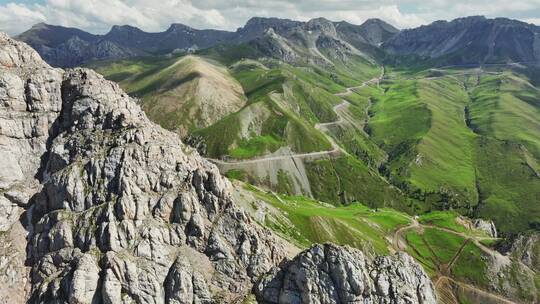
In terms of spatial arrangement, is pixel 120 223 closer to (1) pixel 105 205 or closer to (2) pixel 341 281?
(1) pixel 105 205

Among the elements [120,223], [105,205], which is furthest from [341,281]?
[105,205]

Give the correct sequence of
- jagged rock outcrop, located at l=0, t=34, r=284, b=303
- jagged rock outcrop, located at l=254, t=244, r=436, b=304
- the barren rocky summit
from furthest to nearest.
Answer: jagged rock outcrop, located at l=0, t=34, r=284, b=303
the barren rocky summit
jagged rock outcrop, located at l=254, t=244, r=436, b=304

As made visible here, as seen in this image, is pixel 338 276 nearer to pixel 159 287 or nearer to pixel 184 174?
pixel 159 287

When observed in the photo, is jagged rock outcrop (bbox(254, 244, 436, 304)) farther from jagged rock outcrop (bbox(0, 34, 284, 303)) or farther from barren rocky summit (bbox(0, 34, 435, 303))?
jagged rock outcrop (bbox(0, 34, 284, 303))

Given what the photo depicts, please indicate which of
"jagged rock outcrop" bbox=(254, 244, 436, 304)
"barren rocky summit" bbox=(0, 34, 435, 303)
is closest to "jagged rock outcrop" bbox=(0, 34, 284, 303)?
"barren rocky summit" bbox=(0, 34, 435, 303)

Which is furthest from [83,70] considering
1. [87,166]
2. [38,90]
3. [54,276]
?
[54,276]

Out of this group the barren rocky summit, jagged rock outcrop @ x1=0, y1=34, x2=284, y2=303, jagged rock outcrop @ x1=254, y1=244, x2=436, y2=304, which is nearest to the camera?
jagged rock outcrop @ x1=254, y1=244, x2=436, y2=304

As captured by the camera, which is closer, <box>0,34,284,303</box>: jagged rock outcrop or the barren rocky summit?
the barren rocky summit
